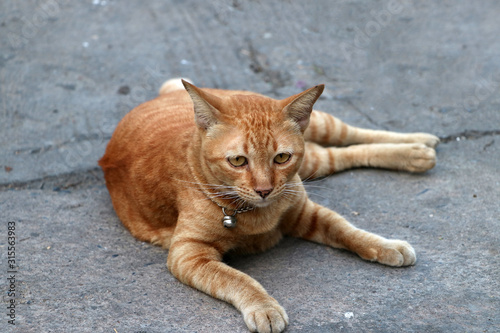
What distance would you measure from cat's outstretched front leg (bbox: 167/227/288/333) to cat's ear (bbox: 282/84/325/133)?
88 centimetres

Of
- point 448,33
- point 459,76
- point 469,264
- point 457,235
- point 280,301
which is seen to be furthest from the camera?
point 448,33

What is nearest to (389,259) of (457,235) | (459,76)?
(457,235)

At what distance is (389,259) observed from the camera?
3.08 metres

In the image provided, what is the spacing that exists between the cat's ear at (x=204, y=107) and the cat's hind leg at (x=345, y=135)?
1499 mm

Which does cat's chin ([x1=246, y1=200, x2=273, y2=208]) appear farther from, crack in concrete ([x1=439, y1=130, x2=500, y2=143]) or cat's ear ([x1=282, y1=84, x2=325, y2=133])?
crack in concrete ([x1=439, y1=130, x2=500, y2=143])

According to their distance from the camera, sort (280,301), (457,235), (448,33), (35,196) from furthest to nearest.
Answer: (448,33)
(35,196)
(457,235)
(280,301)

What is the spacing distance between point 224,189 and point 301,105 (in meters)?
0.63

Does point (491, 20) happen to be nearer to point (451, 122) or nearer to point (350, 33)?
point (350, 33)

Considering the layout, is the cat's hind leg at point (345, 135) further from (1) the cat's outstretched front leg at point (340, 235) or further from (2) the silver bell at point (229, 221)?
(2) the silver bell at point (229, 221)

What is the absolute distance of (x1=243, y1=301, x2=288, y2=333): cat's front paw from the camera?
8.49 feet

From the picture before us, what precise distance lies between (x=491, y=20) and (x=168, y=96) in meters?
3.97

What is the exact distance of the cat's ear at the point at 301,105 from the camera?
289cm

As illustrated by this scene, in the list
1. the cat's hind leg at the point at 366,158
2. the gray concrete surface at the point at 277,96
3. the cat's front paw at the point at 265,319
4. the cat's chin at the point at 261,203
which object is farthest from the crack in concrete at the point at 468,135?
the cat's front paw at the point at 265,319

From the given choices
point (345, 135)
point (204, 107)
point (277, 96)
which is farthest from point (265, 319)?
point (277, 96)
